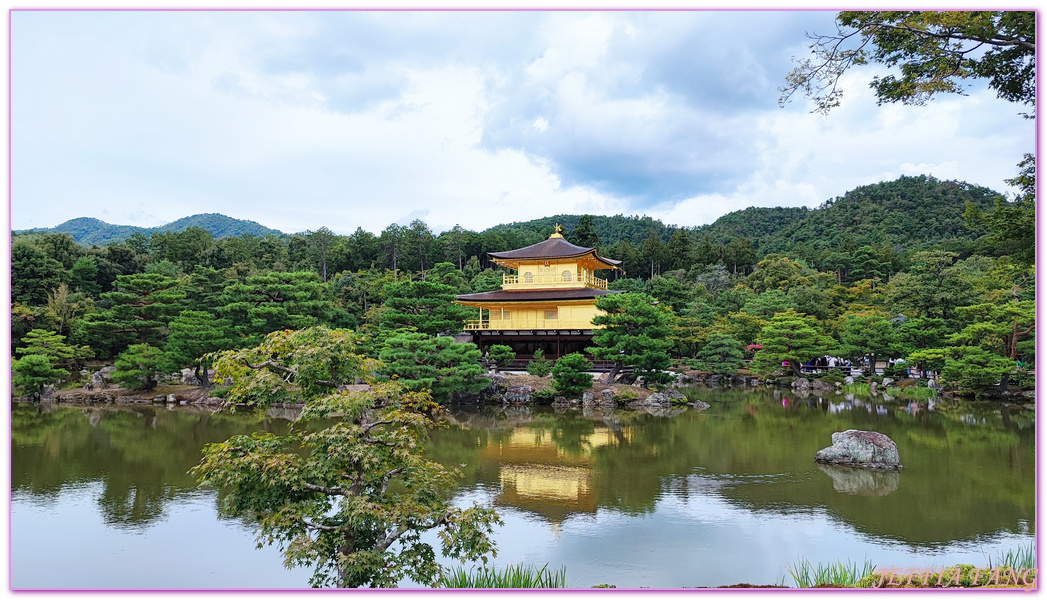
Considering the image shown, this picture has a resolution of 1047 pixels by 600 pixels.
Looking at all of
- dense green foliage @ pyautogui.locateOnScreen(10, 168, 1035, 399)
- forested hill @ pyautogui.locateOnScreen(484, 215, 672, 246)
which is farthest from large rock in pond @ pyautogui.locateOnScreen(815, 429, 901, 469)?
forested hill @ pyautogui.locateOnScreen(484, 215, 672, 246)

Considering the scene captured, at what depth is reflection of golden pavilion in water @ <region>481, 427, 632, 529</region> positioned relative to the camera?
7.70 metres

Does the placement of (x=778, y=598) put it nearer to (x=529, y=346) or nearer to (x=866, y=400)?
(x=866, y=400)

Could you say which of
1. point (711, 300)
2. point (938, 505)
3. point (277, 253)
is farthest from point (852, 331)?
point (277, 253)

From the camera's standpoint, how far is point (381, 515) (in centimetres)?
386

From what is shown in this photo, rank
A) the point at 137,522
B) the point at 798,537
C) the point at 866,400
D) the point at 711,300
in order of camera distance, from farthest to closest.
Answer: the point at 711,300
the point at 866,400
the point at 137,522
the point at 798,537

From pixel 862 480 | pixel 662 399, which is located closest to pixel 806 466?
pixel 862 480

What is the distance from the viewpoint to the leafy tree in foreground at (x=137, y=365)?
17391 mm

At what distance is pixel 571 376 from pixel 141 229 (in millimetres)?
41315

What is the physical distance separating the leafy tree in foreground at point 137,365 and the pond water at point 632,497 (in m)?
3.34

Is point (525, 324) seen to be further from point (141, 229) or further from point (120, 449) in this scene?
point (141, 229)

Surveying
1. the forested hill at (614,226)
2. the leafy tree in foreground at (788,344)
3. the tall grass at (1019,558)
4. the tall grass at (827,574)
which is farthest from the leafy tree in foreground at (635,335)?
the forested hill at (614,226)

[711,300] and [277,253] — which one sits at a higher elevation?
[277,253]

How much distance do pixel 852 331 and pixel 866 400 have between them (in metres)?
4.44

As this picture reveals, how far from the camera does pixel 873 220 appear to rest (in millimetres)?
48875
